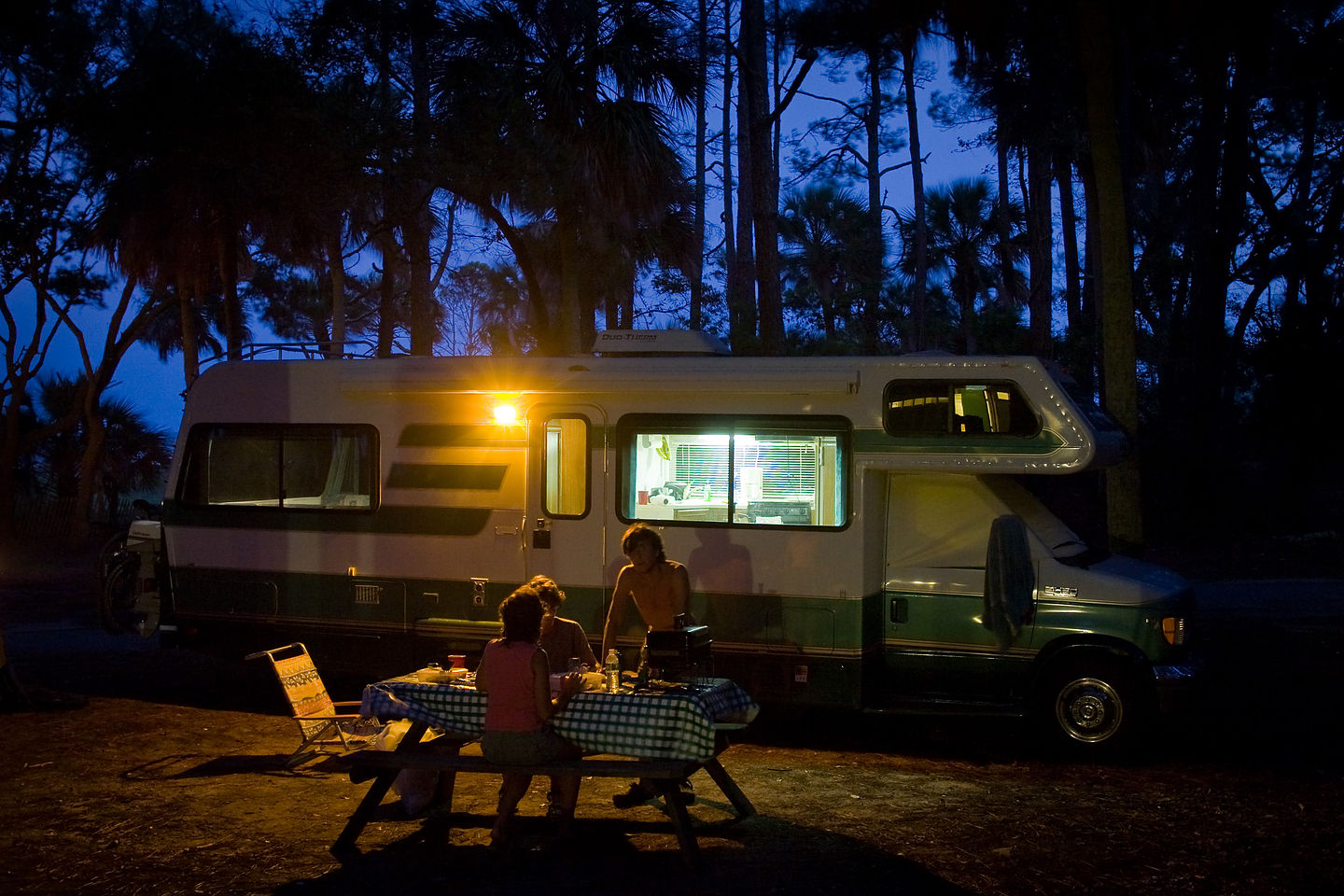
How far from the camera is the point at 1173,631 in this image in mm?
7973

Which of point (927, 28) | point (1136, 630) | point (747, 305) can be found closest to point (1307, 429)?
point (747, 305)

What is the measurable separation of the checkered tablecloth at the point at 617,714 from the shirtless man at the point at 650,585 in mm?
1416

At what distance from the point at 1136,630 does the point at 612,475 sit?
12.2ft

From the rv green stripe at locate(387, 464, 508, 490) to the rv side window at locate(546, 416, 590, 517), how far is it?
1.27 feet

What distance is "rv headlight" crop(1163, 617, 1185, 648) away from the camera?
313 inches

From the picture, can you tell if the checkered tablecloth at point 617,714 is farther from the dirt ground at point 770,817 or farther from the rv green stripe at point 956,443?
the rv green stripe at point 956,443

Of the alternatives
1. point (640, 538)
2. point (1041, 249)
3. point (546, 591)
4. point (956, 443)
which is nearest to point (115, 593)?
point (640, 538)

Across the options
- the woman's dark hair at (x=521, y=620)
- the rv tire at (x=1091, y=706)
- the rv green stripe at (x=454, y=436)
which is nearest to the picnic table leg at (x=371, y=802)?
the woman's dark hair at (x=521, y=620)

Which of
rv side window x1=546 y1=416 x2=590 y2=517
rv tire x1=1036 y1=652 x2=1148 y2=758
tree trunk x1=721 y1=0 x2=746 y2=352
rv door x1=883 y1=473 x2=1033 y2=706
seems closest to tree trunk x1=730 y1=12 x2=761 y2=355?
tree trunk x1=721 y1=0 x2=746 y2=352

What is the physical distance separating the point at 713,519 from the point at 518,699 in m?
3.03

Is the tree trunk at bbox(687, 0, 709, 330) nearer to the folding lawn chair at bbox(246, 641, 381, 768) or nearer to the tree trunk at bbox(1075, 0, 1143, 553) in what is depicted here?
the tree trunk at bbox(1075, 0, 1143, 553)

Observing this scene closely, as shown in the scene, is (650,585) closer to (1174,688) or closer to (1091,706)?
(1091,706)

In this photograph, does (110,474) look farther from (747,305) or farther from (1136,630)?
(1136,630)

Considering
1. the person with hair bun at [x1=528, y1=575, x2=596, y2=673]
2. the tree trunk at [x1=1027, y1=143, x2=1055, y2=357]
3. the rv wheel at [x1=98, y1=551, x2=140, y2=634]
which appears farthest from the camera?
the tree trunk at [x1=1027, y1=143, x2=1055, y2=357]
